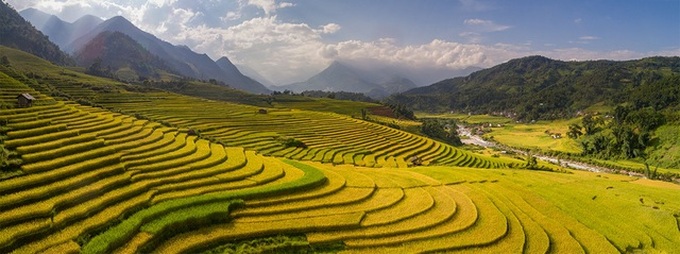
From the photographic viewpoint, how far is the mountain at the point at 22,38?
162 meters

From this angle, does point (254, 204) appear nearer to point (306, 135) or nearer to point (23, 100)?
point (23, 100)

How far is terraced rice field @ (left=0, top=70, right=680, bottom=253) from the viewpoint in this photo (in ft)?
51.6

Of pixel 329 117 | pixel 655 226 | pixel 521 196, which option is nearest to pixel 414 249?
pixel 521 196

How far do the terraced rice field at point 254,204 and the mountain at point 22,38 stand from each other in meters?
173

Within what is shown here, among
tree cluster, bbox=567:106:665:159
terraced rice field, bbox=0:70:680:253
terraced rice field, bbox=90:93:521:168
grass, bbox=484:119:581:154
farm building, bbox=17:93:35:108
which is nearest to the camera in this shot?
terraced rice field, bbox=0:70:680:253

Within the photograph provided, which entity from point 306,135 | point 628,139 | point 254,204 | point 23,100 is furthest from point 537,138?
point 23,100

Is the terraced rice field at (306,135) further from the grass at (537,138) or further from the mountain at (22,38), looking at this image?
the mountain at (22,38)

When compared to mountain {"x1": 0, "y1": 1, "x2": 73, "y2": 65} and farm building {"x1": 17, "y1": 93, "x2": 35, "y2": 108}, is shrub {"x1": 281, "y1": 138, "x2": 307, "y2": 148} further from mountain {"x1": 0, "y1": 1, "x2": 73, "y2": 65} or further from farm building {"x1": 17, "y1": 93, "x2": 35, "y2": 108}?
mountain {"x1": 0, "y1": 1, "x2": 73, "y2": 65}

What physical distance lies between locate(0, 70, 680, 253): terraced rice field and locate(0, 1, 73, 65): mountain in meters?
173

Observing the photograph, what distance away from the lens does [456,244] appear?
728 inches

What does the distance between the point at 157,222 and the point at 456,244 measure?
538 inches

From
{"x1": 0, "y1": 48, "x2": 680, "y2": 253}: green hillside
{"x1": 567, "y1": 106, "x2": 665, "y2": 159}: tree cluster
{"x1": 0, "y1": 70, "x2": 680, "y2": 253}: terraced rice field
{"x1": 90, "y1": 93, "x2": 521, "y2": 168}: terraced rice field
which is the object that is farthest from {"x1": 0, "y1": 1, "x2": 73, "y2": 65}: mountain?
{"x1": 567, "y1": 106, "x2": 665, "y2": 159}: tree cluster

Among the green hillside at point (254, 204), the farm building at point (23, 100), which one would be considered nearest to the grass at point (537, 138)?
the green hillside at point (254, 204)

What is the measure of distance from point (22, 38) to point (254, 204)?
202 metres
